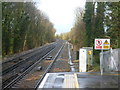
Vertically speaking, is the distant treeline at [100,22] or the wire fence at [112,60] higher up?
the distant treeline at [100,22]

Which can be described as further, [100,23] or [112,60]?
[100,23]

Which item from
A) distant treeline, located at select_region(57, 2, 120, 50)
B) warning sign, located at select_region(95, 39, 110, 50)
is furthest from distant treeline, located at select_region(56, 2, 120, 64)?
warning sign, located at select_region(95, 39, 110, 50)

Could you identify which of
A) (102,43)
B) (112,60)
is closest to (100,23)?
(112,60)

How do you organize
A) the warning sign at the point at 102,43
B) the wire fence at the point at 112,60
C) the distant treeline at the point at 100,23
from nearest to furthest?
the warning sign at the point at 102,43, the wire fence at the point at 112,60, the distant treeline at the point at 100,23

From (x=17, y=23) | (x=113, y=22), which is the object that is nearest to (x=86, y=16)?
(x=17, y=23)

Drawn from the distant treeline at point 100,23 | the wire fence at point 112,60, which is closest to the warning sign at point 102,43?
the wire fence at point 112,60

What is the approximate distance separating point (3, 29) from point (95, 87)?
24.2m

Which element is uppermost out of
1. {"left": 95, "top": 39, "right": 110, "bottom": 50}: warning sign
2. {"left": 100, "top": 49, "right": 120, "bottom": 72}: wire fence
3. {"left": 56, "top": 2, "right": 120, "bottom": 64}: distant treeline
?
{"left": 56, "top": 2, "right": 120, "bottom": 64}: distant treeline

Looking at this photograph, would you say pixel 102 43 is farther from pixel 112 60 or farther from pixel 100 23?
pixel 100 23

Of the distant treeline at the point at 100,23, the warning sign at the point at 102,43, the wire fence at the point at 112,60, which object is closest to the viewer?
the warning sign at the point at 102,43

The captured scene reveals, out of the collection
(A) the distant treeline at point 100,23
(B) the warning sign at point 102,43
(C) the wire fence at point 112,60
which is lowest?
(C) the wire fence at point 112,60

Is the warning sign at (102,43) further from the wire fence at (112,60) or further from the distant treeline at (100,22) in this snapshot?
the distant treeline at (100,22)

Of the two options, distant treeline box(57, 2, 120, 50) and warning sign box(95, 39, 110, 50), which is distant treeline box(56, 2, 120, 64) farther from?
warning sign box(95, 39, 110, 50)

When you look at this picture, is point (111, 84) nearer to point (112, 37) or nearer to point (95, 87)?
point (95, 87)
